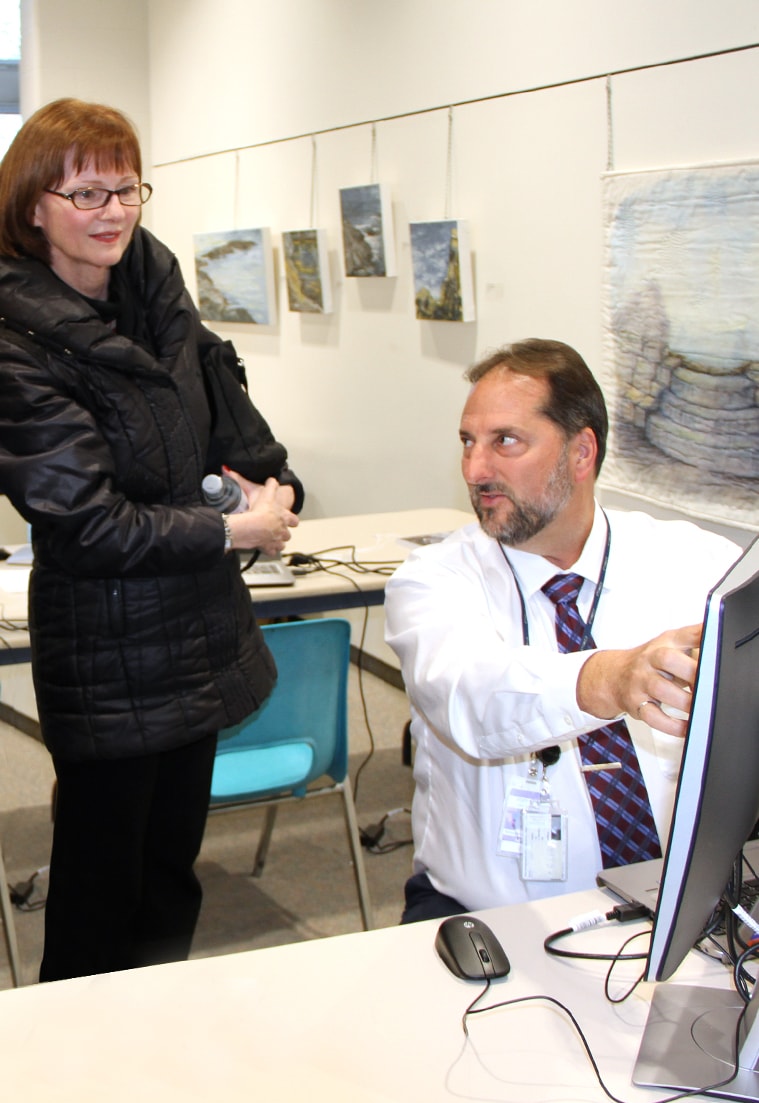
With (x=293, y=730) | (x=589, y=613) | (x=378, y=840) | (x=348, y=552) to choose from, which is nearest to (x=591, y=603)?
(x=589, y=613)

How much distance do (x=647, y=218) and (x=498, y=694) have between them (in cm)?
219

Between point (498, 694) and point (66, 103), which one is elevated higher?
point (66, 103)

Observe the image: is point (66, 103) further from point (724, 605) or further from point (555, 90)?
point (555, 90)

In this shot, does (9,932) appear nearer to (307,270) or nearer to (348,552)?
(348,552)

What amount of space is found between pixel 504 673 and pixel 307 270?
4119 millimetres

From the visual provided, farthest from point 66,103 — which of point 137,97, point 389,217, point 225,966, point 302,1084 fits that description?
point 137,97

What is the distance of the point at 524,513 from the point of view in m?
1.84

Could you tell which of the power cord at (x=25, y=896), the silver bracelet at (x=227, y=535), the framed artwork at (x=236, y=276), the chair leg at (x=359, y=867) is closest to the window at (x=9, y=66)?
the framed artwork at (x=236, y=276)

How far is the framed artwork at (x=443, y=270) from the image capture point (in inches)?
162

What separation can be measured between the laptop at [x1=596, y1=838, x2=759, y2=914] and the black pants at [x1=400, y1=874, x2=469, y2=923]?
0.87 ft

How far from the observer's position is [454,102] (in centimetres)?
417

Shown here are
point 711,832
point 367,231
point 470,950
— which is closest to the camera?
point 711,832

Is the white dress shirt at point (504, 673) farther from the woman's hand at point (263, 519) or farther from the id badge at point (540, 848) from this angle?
the woman's hand at point (263, 519)

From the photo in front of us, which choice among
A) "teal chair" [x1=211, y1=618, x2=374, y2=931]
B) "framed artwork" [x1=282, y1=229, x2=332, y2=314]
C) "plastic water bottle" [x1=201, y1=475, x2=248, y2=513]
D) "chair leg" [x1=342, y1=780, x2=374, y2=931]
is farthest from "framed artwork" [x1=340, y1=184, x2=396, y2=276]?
"plastic water bottle" [x1=201, y1=475, x2=248, y2=513]
